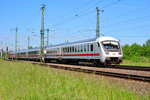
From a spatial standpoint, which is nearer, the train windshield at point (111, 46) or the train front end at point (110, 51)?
the train front end at point (110, 51)

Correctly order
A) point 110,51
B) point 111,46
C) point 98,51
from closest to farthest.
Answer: point 110,51 → point 98,51 → point 111,46

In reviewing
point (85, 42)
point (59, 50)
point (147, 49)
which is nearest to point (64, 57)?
point (59, 50)

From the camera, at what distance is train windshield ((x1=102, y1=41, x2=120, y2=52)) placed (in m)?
18.1

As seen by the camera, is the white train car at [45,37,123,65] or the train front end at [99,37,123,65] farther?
the white train car at [45,37,123,65]

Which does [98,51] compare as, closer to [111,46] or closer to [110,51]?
[110,51]

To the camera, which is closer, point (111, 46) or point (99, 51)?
point (99, 51)

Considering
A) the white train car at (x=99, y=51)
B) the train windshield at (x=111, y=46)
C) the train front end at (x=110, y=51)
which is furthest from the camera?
the train windshield at (x=111, y=46)

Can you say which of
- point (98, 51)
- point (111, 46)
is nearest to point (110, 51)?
point (111, 46)

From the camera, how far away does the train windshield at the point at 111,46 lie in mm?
18136

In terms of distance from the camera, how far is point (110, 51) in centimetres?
1800

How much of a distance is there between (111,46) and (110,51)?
2.35 ft

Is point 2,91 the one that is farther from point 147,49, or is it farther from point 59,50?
point 147,49

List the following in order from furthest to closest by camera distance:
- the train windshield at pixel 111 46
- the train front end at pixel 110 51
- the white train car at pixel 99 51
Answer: the train windshield at pixel 111 46, the white train car at pixel 99 51, the train front end at pixel 110 51

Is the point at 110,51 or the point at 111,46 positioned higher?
the point at 111,46
